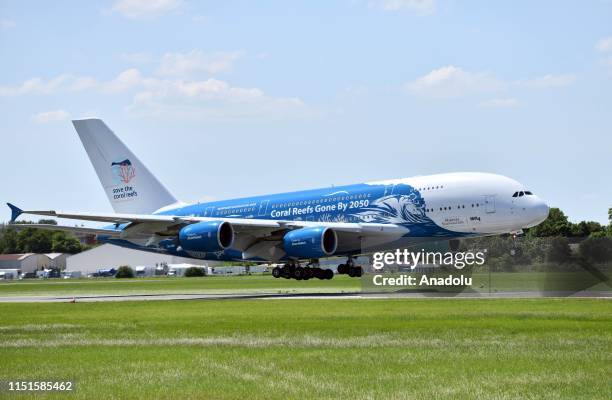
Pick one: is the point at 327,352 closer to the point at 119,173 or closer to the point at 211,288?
the point at 211,288

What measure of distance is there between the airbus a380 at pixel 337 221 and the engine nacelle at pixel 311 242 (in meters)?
0.04

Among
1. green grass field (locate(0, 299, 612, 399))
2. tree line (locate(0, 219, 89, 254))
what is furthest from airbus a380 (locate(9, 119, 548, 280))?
tree line (locate(0, 219, 89, 254))

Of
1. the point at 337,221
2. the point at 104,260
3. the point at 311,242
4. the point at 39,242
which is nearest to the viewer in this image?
the point at 311,242

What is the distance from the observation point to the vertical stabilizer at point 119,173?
53500 mm

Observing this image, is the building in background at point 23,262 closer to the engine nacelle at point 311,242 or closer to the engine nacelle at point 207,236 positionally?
the engine nacelle at point 207,236

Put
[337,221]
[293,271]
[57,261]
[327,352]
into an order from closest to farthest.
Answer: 1. [327,352]
2. [337,221]
3. [293,271]
4. [57,261]

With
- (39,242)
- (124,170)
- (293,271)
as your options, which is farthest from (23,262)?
(293,271)

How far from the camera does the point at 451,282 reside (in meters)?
38.1

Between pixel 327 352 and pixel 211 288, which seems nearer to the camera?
pixel 327 352

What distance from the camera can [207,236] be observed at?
139 ft

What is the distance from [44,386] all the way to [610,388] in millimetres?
7671

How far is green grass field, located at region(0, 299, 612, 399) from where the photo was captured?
13109mm

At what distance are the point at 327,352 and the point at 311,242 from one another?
25.9 meters

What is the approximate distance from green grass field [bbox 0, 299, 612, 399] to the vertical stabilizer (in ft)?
84.4
